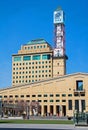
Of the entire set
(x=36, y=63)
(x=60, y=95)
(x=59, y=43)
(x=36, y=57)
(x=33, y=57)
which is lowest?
(x=60, y=95)

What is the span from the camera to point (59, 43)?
525 ft

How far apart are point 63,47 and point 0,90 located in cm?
4345

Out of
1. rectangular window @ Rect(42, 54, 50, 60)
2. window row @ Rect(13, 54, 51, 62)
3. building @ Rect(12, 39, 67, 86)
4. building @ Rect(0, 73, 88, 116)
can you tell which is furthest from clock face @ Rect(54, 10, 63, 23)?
building @ Rect(0, 73, 88, 116)

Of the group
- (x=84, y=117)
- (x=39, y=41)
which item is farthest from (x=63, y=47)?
(x=84, y=117)

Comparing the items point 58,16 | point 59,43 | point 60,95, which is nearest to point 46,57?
point 59,43

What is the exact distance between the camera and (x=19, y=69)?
174375 mm

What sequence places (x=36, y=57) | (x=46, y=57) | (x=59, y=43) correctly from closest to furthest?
(x=59, y=43), (x=46, y=57), (x=36, y=57)

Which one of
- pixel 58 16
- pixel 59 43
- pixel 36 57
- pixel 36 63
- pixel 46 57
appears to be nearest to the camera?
pixel 59 43

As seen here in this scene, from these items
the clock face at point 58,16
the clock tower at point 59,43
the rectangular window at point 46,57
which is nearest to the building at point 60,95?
the clock tower at point 59,43

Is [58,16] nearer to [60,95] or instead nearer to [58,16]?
[58,16]

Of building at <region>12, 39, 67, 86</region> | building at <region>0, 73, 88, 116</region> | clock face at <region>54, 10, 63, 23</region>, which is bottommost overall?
building at <region>0, 73, 88, 116</region>

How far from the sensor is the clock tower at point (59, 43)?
160 m

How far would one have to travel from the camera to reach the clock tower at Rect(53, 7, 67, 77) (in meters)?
160

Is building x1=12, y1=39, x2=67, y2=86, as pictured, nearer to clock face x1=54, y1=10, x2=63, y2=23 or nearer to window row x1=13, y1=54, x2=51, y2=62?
window row x1=13, y1=54, x2=51, y2=62
